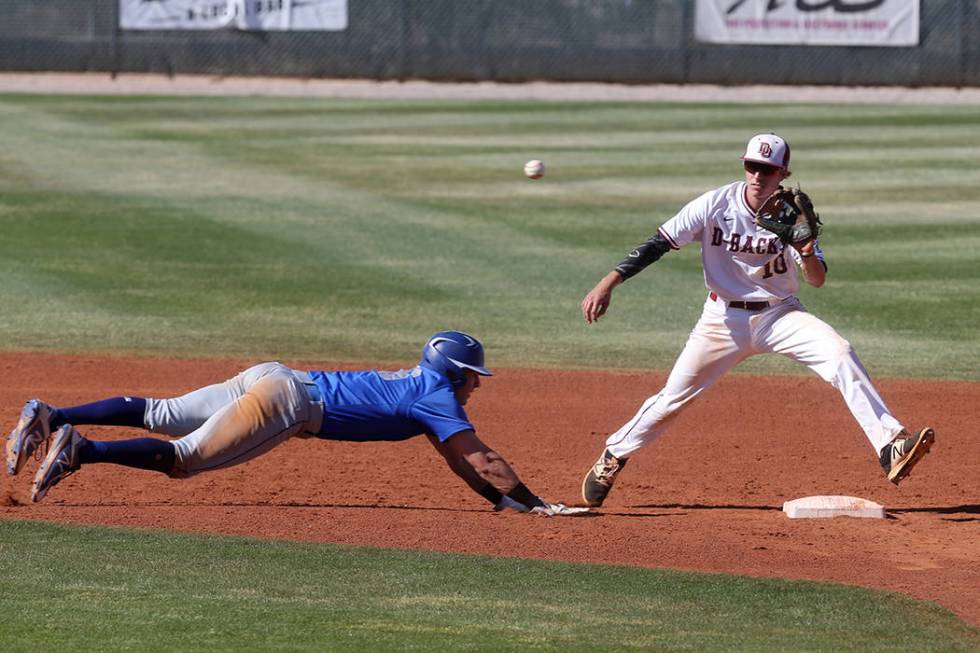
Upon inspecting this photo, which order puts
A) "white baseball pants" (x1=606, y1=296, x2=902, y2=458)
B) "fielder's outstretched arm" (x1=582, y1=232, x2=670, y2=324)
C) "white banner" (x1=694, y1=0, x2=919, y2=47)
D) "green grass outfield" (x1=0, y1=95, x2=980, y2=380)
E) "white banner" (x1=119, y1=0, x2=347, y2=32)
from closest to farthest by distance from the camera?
"white baseball pants" (x1=606, y1=296, x2=902, y2=458) → "fielder's outstretched arm" (x1=582, y1=232, x2=670, y2=324) → "green grass outfield" (x1=0, y1=95, x2=980, y2=380) → "white banner" (x1=694, y1=0, x2=919, y2=47) → "white banner" (x1=119, y1=0, x2=347, y2=32)

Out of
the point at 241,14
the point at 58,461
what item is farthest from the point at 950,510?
the point at 241,14

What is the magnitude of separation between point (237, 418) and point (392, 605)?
1491mm

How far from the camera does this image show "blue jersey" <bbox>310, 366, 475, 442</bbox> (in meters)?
6.99

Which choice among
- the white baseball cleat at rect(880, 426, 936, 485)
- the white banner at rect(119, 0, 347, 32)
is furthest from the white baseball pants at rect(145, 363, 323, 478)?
the white banner at rect(119, 0, 347, 32)

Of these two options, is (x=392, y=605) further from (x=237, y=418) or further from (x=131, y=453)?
(x=131, y=453)

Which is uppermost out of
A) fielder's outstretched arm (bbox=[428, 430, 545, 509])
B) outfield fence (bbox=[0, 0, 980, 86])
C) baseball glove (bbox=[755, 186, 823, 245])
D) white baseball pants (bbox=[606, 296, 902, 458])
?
outfield fence (bbox=[0, 0, 980, 86])

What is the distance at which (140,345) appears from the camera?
11.8 meters

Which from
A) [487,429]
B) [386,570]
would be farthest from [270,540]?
[487,429]

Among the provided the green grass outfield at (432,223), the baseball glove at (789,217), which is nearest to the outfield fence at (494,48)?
the green grass outfield at (432,223)

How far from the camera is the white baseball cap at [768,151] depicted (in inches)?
284

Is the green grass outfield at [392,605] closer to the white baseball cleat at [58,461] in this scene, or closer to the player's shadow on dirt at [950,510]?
the white baseball cleat at [58,461]

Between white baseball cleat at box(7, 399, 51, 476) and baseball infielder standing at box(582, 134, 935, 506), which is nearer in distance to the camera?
white baseball cleat at box(7, 399, 51, 476)

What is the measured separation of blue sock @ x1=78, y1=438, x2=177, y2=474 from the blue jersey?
2.42 feet

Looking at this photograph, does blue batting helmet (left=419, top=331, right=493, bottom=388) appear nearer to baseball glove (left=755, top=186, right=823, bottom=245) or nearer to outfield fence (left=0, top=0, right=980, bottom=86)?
baseball glove (left=755, top=186, right=823, bottom=245)
